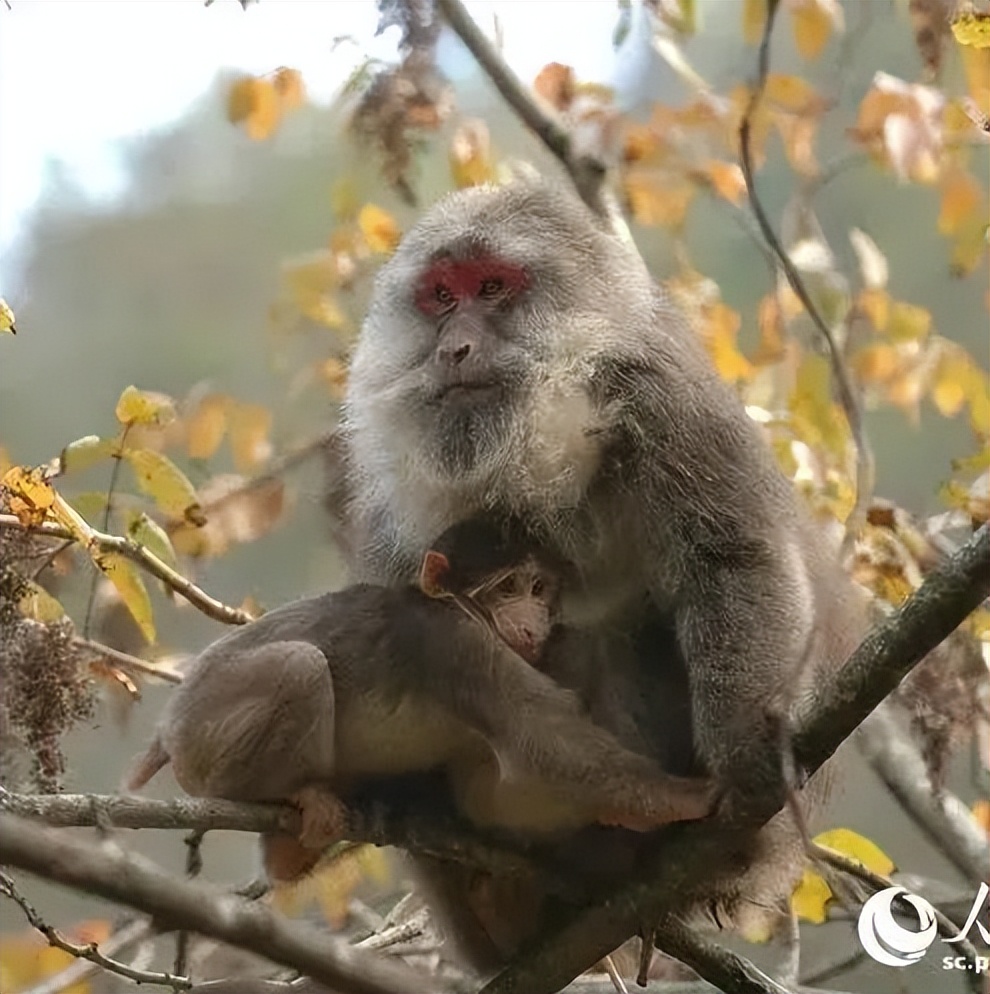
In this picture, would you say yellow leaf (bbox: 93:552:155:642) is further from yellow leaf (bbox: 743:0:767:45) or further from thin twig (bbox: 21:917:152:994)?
yellow leaf (bbox: 743:0:767:45)

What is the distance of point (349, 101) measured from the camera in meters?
A: 2.11

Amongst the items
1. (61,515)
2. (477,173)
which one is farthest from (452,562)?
(477,173)

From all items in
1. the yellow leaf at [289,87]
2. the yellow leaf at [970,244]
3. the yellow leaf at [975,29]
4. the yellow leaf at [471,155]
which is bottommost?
the yellow leaf at [970,244]

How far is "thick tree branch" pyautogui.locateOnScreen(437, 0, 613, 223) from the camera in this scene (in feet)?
7.08

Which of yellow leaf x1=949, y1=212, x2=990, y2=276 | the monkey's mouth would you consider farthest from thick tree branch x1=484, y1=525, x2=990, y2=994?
yellow leaf x1=949, y1=212, x2=990, y2=276

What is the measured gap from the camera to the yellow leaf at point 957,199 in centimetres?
218

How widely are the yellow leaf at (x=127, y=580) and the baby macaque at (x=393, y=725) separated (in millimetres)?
243

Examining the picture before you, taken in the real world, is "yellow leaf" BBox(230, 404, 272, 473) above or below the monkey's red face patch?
below

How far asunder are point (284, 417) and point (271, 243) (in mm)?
241

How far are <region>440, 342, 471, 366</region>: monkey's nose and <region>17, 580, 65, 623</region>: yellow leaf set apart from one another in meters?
0.56

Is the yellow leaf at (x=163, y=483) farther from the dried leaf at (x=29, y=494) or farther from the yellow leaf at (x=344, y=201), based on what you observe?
the yellow leaf at (x=344, y=201)

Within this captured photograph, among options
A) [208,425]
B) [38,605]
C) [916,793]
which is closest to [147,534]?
[38,605]

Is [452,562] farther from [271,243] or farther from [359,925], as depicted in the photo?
[271,243]

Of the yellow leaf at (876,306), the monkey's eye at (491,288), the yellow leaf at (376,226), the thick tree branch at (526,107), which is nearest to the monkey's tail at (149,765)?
the monkey's eye at (491,288)
